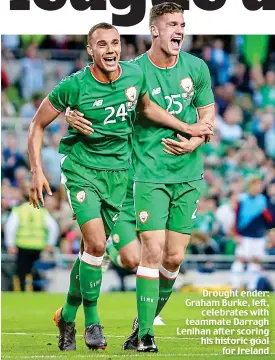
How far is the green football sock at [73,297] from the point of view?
29.6 feet

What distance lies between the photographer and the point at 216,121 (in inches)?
739

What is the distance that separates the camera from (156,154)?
30.1 feet

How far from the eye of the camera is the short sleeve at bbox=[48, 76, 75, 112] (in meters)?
8.60

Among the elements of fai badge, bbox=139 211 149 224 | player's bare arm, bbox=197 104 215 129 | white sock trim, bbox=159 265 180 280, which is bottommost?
white sock trim, bbox=159 265 180 280

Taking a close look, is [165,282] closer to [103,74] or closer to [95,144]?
[95,144]

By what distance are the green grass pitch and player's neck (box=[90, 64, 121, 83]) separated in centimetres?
204

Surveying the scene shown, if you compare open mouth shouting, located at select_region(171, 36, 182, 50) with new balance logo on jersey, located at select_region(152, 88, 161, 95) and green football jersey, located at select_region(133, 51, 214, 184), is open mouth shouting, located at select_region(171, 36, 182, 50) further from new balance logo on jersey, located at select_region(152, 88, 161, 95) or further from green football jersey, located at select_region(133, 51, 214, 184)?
new balance logo on jersey, located at select_region(152, 88, 161, 95)

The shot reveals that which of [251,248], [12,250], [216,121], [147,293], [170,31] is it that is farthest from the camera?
[216,121]

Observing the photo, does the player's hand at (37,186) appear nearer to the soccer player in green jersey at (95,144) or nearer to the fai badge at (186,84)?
the soccer player in green jersey at (95,144)

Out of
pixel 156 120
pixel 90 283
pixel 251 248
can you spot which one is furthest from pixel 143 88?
pixel 251 248

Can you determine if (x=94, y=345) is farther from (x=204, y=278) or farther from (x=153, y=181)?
(x=204, y=278)

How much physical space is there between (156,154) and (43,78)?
966cm

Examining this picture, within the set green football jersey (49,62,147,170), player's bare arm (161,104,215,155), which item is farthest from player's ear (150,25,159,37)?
player's bare arm (161,104,215,155)

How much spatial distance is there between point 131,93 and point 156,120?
0.39 metres
